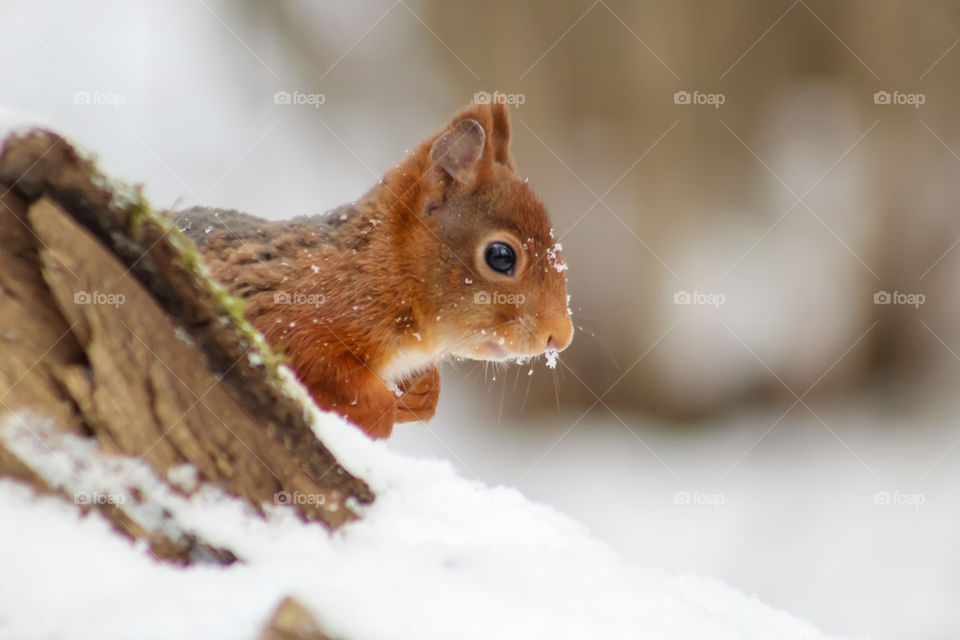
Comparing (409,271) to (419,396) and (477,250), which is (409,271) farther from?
(419,396)

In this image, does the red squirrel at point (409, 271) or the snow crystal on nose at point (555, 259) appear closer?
the red squirrel at point (409, 271)

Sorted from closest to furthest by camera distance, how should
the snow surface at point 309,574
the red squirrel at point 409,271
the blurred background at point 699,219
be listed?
the snow surface at point 309,574
the red squirrel at point 409,271
the blurred background at point 699,219

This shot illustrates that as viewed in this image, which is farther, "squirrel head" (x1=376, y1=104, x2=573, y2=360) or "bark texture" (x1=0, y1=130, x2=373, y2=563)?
"squirrel head" (x1=376, y1=104, x2=573, y2=360)

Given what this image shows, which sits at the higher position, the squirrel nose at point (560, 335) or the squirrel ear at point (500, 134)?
the squirrel ear at point (500, 134)

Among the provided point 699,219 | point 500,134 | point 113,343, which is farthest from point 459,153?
point 699,219

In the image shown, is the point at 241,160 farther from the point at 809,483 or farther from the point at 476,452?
the point at 809,483

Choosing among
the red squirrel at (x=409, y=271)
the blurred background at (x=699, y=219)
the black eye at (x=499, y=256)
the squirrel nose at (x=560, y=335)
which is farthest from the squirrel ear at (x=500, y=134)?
the blurred background at (x=699, y=219)

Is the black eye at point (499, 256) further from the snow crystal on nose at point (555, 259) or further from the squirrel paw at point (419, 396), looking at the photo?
the squirrel paw at point (419, 396)

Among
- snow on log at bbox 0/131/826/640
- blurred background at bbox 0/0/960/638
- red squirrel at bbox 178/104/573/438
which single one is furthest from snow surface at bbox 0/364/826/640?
blurred background at bbox 0/0/960/638

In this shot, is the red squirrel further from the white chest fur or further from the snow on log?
the snow on log
